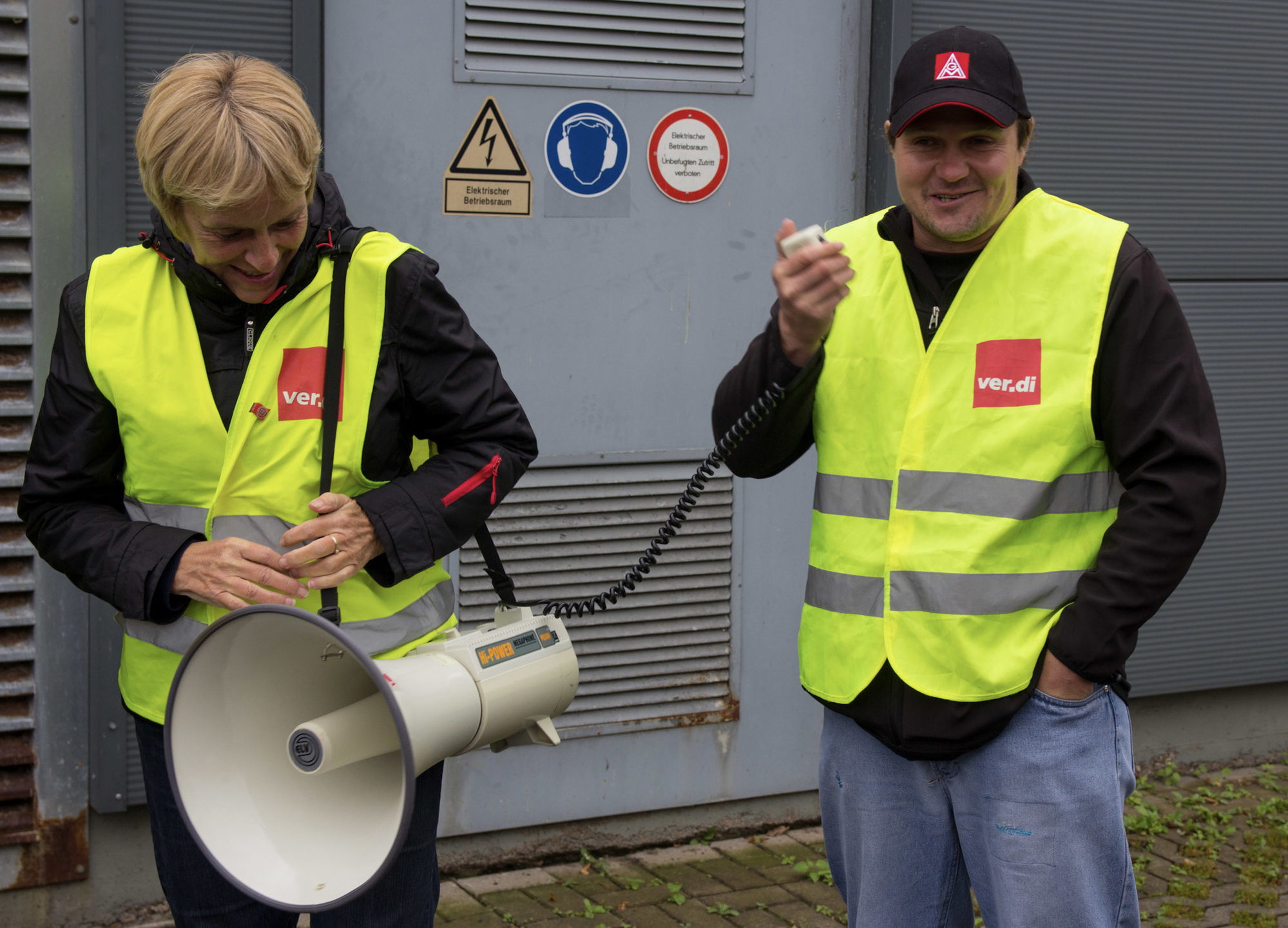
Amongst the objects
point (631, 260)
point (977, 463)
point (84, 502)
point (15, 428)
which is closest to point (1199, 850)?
point (631, 260)

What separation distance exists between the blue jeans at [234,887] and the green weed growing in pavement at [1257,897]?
9.85 ft

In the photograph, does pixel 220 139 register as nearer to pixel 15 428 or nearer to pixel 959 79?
pixel 959 79

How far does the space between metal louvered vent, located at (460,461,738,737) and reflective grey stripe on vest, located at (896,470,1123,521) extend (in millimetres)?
2051

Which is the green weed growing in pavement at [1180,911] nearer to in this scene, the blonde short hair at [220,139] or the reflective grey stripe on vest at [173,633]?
the reflective grey stripe on vest at [173,633]

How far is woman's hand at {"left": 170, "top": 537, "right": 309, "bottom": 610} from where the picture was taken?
7.45ft

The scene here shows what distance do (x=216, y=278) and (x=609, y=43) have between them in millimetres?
2202

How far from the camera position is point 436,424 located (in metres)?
2.50

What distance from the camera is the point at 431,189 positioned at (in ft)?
13.5

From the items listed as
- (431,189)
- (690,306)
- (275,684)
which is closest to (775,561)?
(690,306)

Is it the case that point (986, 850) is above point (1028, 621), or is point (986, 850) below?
below

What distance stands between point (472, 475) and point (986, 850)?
3.82 ft

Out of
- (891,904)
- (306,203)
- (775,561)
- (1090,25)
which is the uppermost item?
(1090,25)

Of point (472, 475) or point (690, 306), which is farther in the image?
point (690, 306)

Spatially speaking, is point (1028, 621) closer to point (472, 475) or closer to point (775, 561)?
point (472, 475)
